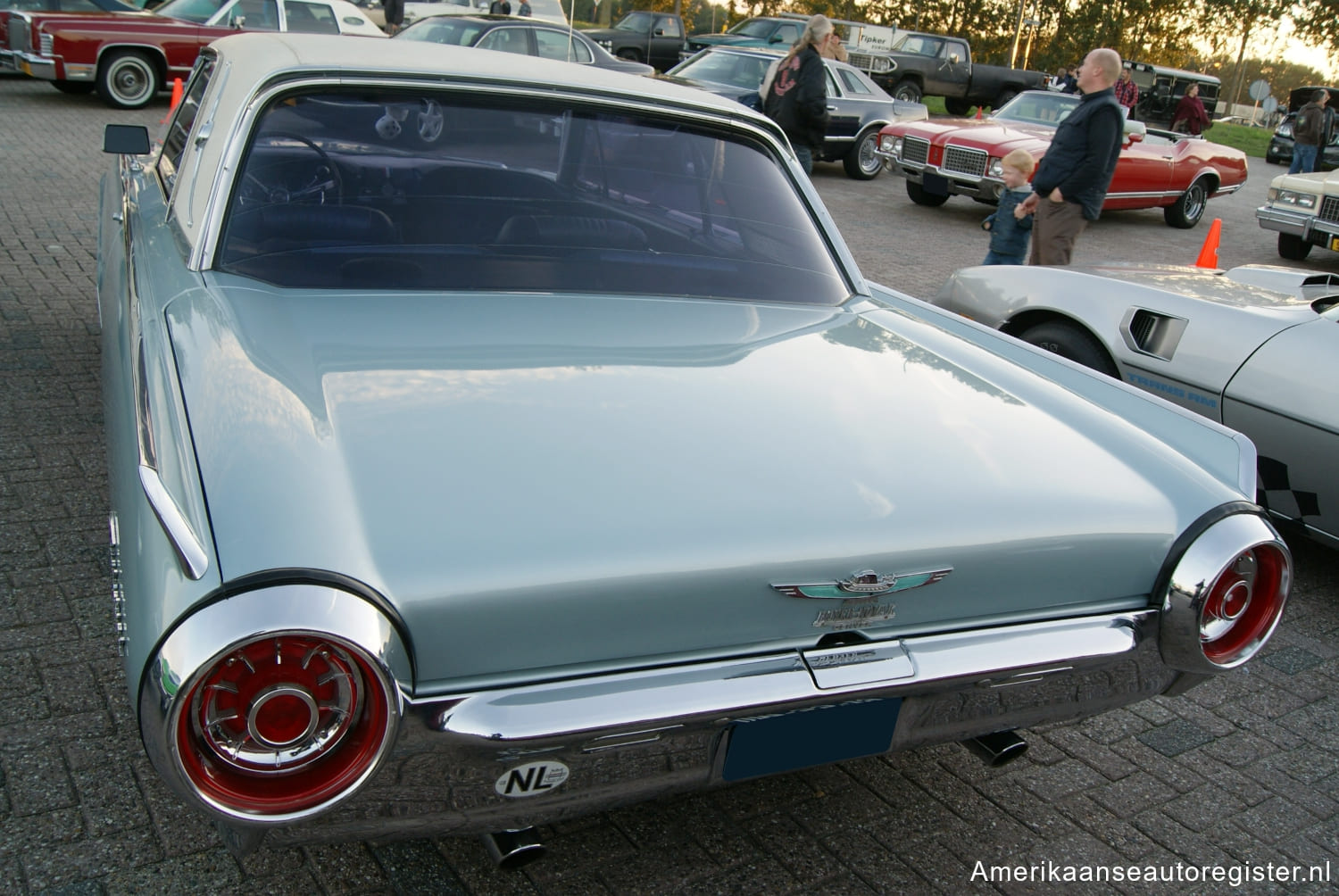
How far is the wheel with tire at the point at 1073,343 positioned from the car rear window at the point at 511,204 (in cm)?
171

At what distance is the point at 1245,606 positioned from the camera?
2107 mm

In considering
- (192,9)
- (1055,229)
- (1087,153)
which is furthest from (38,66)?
(1087,153)

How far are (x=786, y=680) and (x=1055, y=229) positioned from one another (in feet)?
17.1

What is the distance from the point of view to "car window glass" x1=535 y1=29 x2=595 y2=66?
1312cm

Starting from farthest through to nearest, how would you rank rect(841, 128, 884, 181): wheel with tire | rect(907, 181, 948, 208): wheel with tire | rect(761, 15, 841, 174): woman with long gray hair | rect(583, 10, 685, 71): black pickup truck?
1. rect(583, 10, 685, 71): black pickup truck
2. rect(841, 128, 884, 181): wheel with tire
3. rect(907, 181, 948, 208): wheel with tire
4. rect(761, 15, 841, 174): woman with long gray hair

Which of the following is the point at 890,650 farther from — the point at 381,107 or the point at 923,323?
the point at 381,107

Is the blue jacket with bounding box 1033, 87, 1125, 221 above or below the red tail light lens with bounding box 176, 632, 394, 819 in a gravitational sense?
above

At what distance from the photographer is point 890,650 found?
5.94 ft

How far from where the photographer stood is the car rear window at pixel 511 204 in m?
2.50

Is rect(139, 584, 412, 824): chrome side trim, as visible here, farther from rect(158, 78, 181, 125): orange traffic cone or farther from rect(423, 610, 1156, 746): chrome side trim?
rect(158, 78, 181, 125): orange traffic cone

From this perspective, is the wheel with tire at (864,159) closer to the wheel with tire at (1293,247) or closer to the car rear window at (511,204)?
the wheel with tire at (1293,247)

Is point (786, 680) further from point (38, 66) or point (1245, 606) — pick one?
point (38, 66)

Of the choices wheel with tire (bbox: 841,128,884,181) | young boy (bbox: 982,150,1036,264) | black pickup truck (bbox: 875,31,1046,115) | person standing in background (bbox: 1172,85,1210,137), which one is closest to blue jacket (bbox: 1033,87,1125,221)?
young boy (bbox: 982,150,1036,264)

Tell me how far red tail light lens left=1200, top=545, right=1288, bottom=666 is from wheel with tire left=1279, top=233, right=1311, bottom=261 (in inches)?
406
